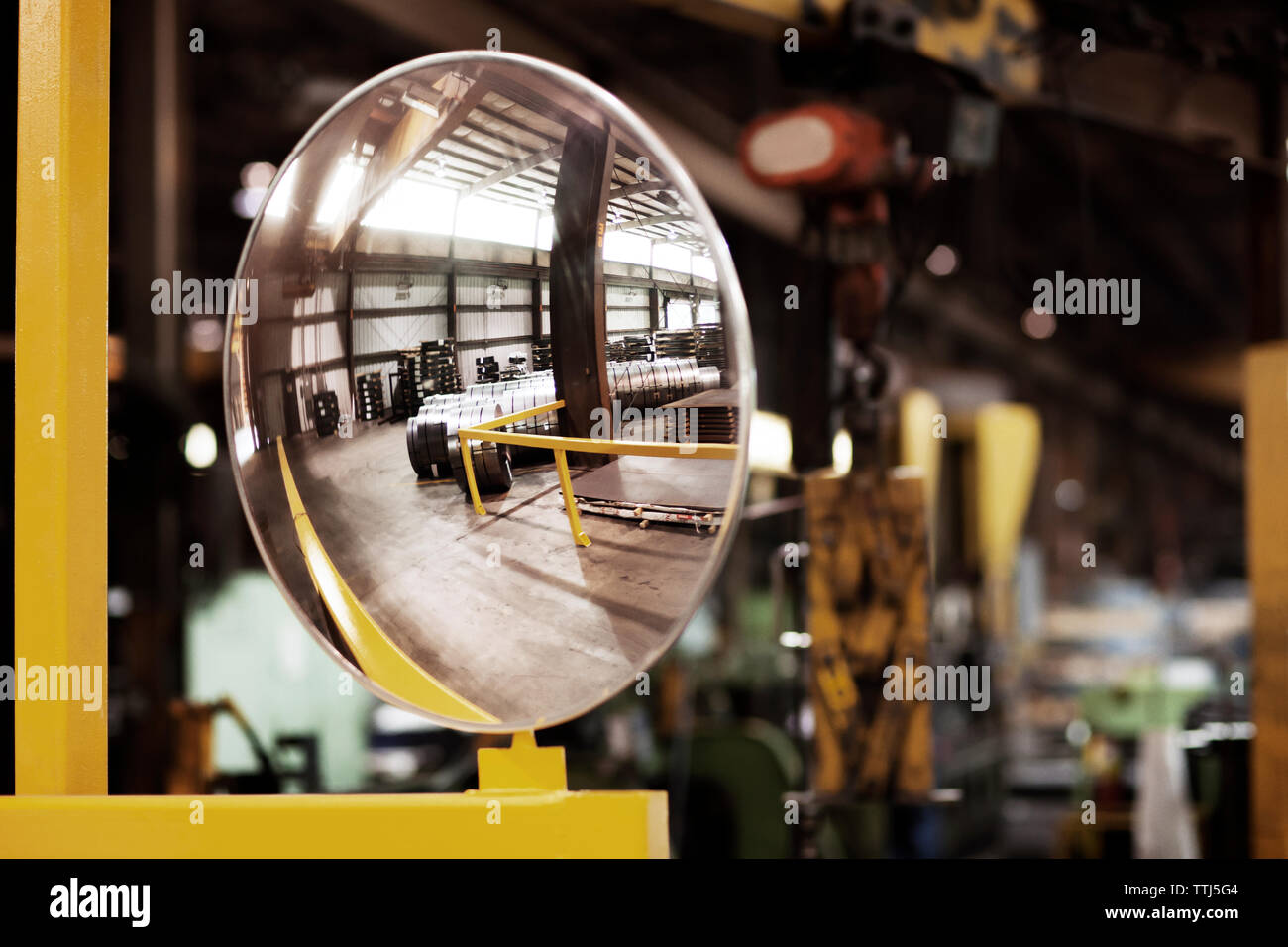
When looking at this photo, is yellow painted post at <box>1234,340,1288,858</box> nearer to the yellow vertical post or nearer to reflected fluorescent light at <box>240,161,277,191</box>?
the yellow vertical post

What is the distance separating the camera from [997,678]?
831 centimetres

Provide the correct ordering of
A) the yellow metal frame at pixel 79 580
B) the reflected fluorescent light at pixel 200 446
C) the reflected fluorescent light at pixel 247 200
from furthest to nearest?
the reflected fluorescent light at pixel 247 200 < the reflected fluorescent light at pixel 200 446 < the yellow metal frame at pixel 79 580

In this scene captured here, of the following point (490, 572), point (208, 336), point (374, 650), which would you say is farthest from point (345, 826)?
point (208, 336)

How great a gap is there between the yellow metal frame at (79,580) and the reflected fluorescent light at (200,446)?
304cm

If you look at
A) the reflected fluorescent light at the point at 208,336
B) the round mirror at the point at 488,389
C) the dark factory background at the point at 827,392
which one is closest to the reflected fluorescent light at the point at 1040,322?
the dark factory background at the point at 827,392

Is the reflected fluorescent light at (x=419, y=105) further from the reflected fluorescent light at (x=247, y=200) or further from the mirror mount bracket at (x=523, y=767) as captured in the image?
the reflected fluorescent light at (x=247, y=200)

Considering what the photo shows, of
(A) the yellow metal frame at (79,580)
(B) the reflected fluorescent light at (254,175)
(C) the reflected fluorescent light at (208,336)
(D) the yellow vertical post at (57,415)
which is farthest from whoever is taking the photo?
(C) the reflected fluorescent light at (208,336)

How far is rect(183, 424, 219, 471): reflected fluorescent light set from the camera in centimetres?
407

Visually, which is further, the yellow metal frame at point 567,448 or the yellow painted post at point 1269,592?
the yellow painted post at point 1269,592

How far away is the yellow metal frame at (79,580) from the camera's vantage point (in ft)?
3.26

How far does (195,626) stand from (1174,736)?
3.14 metres

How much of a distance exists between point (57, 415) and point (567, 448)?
1.78 feet

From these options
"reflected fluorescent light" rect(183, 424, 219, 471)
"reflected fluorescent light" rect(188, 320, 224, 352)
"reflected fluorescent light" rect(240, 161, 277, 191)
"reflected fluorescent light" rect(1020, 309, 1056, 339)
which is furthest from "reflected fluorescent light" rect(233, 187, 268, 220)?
"reflected fluorescent light" rect(1020, 309, 1056, 339)

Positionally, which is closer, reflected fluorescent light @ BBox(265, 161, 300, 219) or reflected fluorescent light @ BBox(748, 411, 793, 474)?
reflected fluorescent light @ BBox(265, 161, 300, 219)
